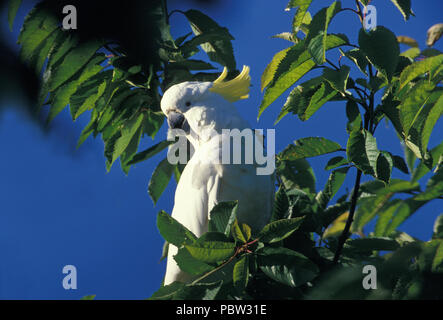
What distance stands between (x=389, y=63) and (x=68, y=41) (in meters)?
1.60

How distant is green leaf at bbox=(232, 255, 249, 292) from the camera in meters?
1.97

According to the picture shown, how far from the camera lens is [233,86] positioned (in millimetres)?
2900

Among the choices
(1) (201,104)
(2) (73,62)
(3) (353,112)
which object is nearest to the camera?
(3) (353,112)

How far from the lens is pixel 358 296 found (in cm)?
137

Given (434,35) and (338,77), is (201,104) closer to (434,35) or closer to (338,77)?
(338,77)

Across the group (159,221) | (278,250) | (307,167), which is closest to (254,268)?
(278,250)

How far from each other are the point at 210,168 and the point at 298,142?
0.49 m

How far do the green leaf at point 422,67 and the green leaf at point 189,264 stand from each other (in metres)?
0.96

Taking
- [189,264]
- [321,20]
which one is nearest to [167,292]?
[189,264]

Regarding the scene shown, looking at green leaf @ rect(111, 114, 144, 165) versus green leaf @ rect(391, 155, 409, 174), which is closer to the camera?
green leaf @ rect(391, 155, 409, 174)

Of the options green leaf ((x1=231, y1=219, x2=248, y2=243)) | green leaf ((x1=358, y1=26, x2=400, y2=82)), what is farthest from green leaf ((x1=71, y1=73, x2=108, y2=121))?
green leaf ((x1=358, y1=26, x2=400, y2=82))

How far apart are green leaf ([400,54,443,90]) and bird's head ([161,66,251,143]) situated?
101 centimetres

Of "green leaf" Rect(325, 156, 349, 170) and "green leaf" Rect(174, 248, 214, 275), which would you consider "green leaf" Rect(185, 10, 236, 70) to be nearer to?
"green leaf" Rect(325, 156, 349, 170)

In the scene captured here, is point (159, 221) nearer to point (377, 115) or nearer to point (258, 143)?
point (258, 143)
